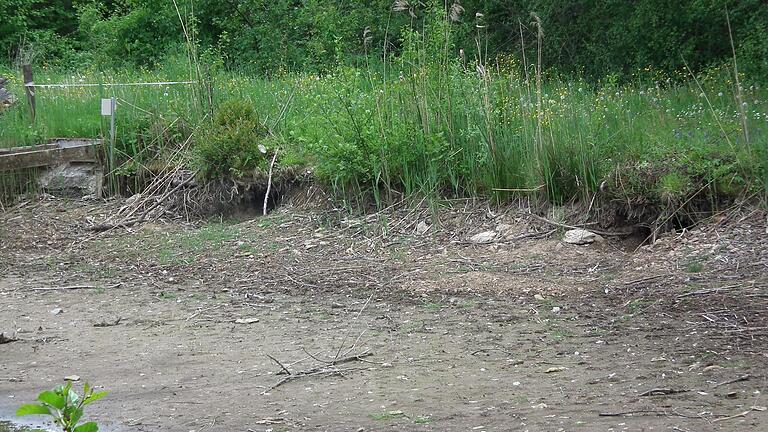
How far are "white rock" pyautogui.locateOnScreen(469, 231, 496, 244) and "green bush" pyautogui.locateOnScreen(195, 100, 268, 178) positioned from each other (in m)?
2.83

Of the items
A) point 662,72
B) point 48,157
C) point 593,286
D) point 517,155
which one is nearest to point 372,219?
point 517,155

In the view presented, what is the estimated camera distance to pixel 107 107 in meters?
11.4

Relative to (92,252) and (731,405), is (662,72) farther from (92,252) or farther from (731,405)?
(731,405)

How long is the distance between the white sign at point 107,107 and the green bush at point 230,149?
131cm

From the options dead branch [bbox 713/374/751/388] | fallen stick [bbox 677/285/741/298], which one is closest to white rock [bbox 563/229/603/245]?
fallen stick [bbox 677/285/741/298]

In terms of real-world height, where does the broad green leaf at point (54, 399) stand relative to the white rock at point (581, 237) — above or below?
above

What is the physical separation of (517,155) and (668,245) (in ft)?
5.79

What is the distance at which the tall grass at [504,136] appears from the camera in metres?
8.24

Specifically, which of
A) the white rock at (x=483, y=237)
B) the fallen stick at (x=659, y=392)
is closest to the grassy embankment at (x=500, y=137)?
the white rock at (x=483, y=237)

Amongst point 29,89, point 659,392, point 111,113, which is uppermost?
point 29,89

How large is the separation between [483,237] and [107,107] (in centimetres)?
501

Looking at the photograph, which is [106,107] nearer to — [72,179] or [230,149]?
[72,179]

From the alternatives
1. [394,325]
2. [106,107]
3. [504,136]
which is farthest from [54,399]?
[106,107]

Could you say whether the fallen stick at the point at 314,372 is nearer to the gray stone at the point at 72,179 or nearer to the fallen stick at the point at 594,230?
the fallen stick at the point at 594,230
